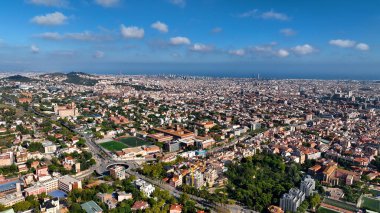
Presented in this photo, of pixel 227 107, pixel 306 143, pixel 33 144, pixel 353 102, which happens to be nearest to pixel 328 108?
pixel 353 102

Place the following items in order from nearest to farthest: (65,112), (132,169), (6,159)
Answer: (6,159) → (132,169) → (65,112)

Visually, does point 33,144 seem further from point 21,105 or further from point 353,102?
point 353,102

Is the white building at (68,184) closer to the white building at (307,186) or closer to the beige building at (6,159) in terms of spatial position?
the beige building at (6,159)

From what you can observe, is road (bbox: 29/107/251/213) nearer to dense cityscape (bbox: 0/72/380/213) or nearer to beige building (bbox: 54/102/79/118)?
dense cityscape (bbox: 0/72/380/213)

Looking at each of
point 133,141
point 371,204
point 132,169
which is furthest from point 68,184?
point 371,204

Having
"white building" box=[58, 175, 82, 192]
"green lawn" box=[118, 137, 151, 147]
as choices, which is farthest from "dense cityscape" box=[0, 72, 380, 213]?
"green lawn" box=[118, 137, 151, 147]

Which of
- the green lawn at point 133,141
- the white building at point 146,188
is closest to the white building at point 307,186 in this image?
the white building at point 146,188

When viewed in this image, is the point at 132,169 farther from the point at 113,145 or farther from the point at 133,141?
the point at 133,141
